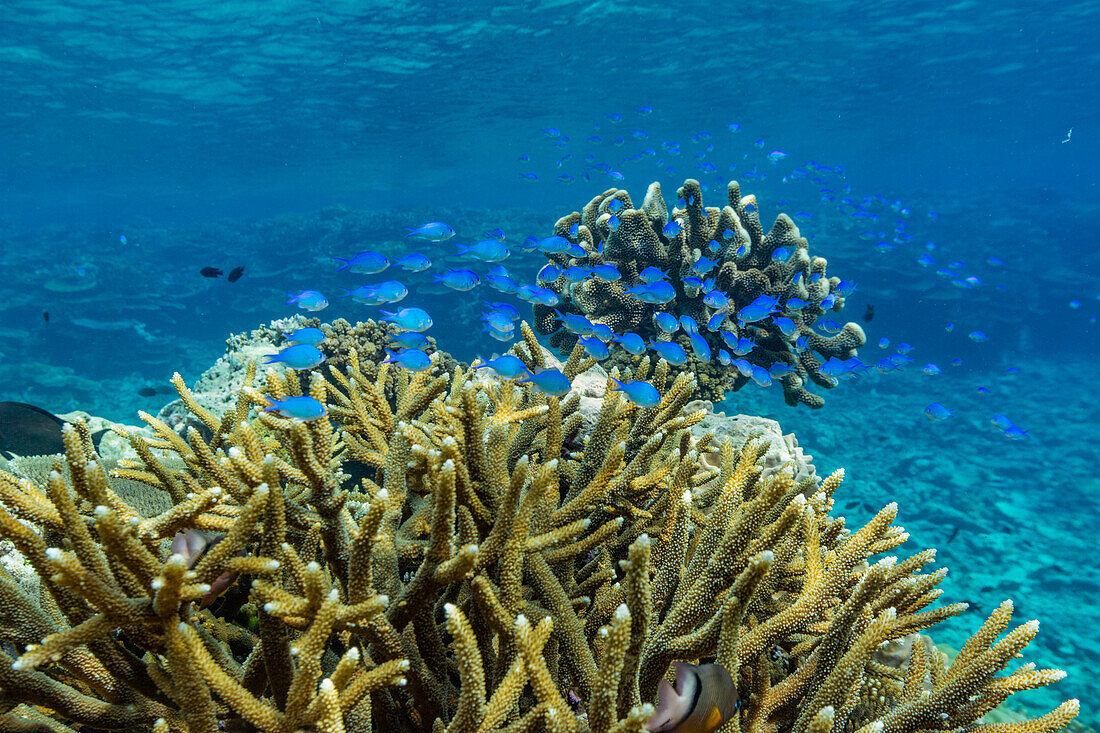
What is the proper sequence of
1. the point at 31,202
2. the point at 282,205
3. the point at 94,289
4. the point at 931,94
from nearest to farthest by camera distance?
the point at 94,289
the point at 931,94
the point at 31,202
the point at 282,205

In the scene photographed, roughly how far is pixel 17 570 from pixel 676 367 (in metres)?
5.70

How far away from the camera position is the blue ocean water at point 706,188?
14.0 meters

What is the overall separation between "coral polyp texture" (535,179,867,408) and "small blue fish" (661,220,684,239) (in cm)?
1

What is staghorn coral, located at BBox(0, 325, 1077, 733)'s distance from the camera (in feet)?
4.95

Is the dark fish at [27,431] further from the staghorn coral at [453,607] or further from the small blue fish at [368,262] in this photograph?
the staghorn coral at [453,607]

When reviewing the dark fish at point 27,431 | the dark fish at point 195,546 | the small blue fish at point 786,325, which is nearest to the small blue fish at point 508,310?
the dark fish at point 195,546

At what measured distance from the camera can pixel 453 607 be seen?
1.54 m

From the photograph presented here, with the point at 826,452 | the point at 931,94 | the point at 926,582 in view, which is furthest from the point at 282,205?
the point at 926,582

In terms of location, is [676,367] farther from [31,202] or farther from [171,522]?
[31,202]

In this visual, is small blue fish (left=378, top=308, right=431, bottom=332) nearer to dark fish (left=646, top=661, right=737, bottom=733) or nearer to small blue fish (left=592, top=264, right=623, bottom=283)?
small blue fish (left=592, top=264, right=623, bottom=283)

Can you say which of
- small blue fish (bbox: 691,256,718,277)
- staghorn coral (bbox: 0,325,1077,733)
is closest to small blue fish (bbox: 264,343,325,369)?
staghorn coral (bbox: 0,325,1077,733)

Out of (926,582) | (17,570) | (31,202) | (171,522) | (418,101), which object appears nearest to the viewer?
(171,522)

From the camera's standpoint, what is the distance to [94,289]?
27.8m

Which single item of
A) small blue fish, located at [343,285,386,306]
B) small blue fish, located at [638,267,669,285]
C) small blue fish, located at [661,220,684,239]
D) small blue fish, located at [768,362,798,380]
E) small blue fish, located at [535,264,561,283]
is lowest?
small blue fish, located at [768,362,798,380]
